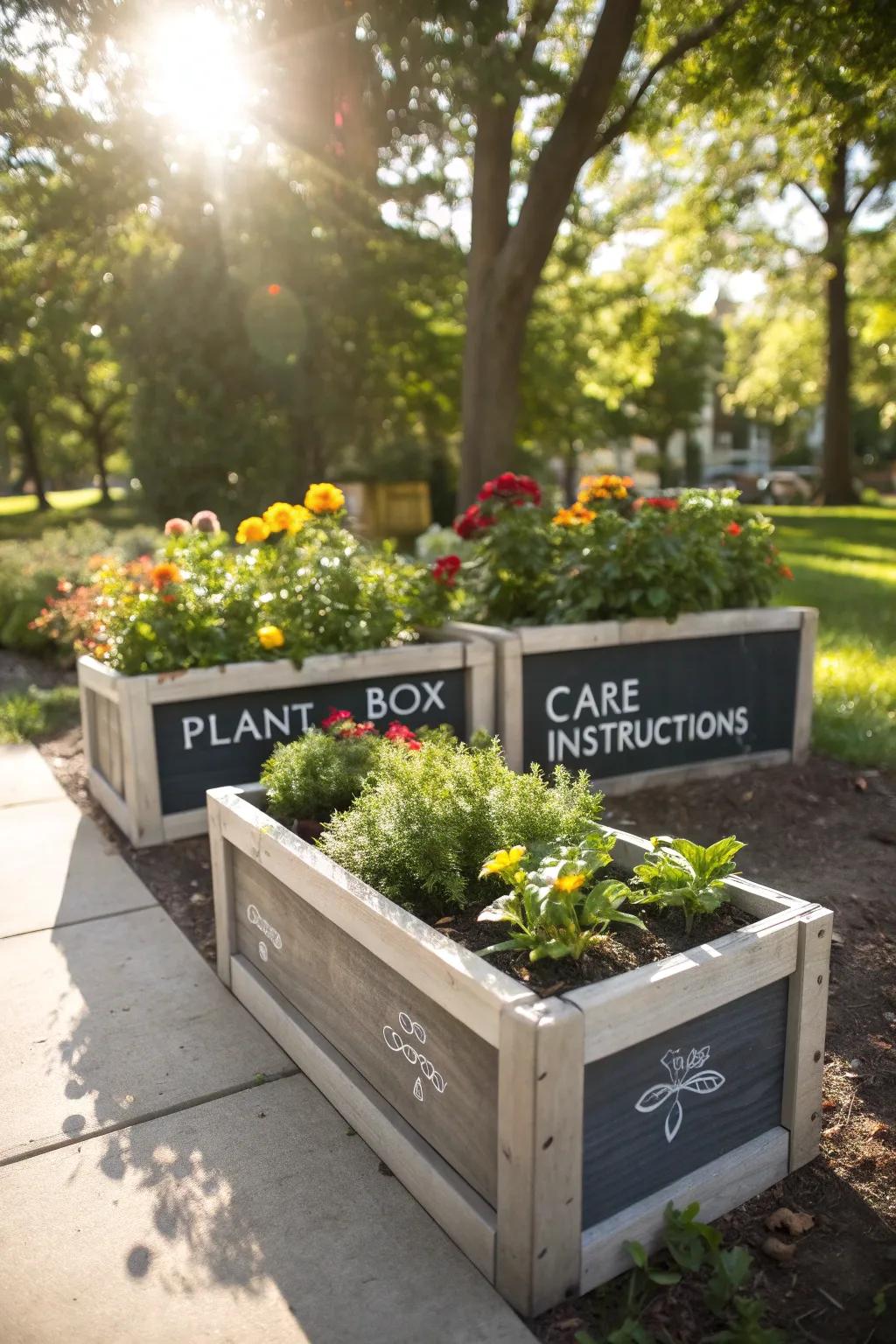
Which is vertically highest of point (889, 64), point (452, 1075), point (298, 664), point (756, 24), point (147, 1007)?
point (756, 24)

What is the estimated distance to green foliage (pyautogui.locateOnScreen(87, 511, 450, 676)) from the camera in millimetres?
4434

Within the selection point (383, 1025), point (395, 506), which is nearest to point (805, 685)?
point (383, 1025)

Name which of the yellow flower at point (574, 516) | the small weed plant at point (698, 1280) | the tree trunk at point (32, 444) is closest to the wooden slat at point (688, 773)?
the yellow flower at point (574, 516)

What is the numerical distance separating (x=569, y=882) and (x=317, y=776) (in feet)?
4.32

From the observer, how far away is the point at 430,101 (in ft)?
30.5

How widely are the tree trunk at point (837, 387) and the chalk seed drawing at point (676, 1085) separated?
21.6 m

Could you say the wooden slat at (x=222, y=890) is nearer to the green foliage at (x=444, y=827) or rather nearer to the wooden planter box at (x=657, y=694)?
the green foliage at (x=444, y=827)

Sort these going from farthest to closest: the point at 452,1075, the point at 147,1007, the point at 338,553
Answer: the point at 338,553 → the point at 147,1007 → the point at 452,1075

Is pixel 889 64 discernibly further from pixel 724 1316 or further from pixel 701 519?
pixel 724 1316

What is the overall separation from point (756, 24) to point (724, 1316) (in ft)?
Answer: 21.8

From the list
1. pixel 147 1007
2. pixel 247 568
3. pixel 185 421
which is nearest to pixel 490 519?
pixel 247 568

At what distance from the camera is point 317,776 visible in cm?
327

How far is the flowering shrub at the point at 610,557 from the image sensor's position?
496 centimetres

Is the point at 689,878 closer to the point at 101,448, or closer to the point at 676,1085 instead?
the point at 676,1085
